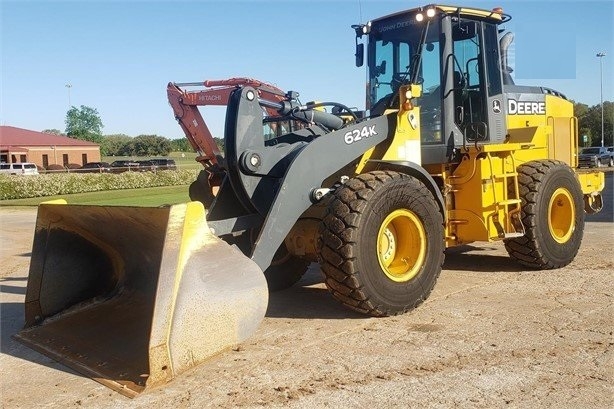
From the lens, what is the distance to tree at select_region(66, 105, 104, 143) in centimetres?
9744

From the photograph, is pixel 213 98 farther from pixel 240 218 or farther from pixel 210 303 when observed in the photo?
pixel 210 303

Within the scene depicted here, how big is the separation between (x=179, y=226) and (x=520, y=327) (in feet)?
9.00

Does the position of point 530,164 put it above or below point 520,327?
above

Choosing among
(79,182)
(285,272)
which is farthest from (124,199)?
(285,272)

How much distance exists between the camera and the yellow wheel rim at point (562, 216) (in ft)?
24.7

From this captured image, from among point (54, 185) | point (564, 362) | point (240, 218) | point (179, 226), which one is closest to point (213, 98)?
point (240, 218)

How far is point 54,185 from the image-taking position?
31.6 meters

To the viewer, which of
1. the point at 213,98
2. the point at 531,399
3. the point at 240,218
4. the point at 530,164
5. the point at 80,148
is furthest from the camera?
the point at 80,148

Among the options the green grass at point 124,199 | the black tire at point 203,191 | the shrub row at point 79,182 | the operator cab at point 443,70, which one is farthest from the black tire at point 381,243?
the shrub row at point 79,182

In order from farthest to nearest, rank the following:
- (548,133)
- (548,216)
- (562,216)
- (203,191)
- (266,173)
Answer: (548,133) → (562,216) → (548,216) → (203,191) → (266,173)

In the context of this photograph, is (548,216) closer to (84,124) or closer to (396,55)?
(396,55)

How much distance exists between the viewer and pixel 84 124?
3974 inches

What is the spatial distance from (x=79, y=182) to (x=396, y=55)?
1124 inches

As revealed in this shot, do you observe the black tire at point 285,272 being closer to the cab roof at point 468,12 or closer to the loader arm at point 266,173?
the loader arm at point 266,173
